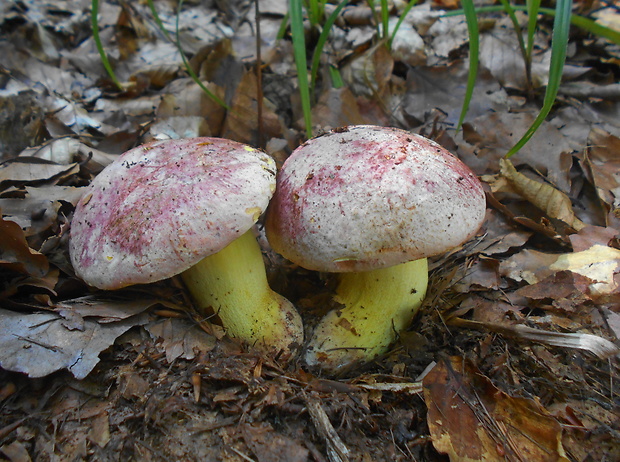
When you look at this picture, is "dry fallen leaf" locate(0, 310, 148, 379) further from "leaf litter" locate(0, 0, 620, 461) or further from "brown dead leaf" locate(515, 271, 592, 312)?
"brown dead leaf" locate(515, 271, 592, 312)

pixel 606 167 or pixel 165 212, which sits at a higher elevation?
pixel 165 212

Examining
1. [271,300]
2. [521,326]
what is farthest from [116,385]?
[521,326]

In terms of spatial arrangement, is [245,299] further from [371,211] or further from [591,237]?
[591,237]

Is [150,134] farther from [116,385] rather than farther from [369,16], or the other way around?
[369,16]

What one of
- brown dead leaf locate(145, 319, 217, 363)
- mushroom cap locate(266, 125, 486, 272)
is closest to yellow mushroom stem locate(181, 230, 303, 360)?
brown dead leaf locate(145, 319, 217, 363)

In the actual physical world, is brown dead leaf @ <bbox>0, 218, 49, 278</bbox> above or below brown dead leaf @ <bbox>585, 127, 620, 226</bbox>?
above

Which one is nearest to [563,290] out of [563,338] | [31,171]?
[563,338]

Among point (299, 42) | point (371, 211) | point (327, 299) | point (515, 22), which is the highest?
point (299, 42)
